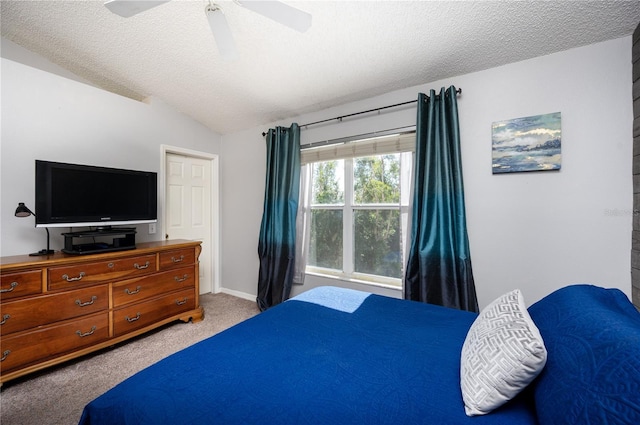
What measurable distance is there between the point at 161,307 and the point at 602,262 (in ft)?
11.9

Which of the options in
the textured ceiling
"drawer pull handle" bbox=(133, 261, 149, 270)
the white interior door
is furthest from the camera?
the white interior door

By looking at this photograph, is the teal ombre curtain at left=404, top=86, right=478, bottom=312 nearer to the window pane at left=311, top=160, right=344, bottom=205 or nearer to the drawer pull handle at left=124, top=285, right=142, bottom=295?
the window pane at left=311, top=160, right=344, bottom=205

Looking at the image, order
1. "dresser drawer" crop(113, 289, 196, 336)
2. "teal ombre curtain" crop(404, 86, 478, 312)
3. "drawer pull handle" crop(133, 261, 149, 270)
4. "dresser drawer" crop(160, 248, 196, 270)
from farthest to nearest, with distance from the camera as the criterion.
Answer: "dresser drawer" crop(160, 248, 196, 270), "drawer pull handle" crop(133, 261, 149, 270), "dresser drawer" crop(113, 289, 196, 336), "teal ombre curtain" crop(404, 86, 478, 312)

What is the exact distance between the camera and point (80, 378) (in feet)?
6.47

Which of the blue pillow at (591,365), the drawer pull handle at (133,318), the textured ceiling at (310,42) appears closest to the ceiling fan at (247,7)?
the textured ceiling at (310,42)

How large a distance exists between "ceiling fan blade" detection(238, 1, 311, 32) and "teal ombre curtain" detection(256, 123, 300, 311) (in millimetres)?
1704

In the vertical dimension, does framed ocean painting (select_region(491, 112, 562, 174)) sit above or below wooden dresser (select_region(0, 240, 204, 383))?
above

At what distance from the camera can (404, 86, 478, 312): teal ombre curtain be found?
2221 millimetres

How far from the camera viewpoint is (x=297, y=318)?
1484 mm

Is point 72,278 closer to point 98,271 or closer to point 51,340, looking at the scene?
point 98,271

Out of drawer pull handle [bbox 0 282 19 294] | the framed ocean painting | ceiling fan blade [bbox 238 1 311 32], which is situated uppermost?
ceiling fan blade [bbox 238 1 311 32]

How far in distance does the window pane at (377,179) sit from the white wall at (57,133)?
2379 millimetres

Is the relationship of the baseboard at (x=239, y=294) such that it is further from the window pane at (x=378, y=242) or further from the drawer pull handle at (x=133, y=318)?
the window pane at (x=378, y=242)

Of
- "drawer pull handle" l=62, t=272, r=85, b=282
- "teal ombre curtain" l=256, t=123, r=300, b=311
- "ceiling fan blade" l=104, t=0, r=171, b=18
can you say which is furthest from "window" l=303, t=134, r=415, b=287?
"drawer pull handle" l=62, t=272, r=85, b=282
